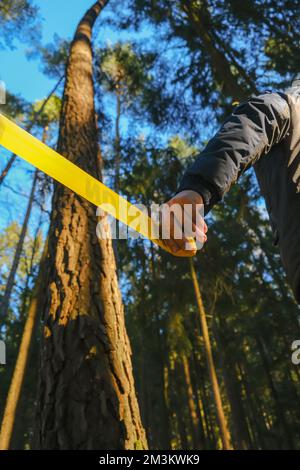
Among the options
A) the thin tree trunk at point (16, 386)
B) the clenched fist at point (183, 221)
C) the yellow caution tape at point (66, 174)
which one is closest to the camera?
the clenched fist at point (183, 221)

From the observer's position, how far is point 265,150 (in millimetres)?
1165

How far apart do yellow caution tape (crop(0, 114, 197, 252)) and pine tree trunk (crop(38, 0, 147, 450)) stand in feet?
2.67

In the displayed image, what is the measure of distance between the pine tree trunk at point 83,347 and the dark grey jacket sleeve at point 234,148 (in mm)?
1152

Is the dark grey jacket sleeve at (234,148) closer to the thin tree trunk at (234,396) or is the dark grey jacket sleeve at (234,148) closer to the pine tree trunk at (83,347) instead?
the pine tree trunk at (83,347)

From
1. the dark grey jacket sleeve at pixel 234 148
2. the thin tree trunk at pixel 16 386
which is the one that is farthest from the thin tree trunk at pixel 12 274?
the dark grey jacket sleeve at pixel 234 148

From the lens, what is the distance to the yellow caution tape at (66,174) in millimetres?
1294

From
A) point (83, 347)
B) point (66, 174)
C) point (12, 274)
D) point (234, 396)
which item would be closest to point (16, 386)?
point (83, 347)

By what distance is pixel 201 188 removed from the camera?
1014mm

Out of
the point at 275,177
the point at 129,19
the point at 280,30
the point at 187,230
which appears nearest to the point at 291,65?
the point at 280,30

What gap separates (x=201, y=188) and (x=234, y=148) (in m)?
0.17

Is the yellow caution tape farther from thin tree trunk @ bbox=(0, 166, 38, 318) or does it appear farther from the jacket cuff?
thin tree trunk @ bbox=(0, 166, 38, 318)

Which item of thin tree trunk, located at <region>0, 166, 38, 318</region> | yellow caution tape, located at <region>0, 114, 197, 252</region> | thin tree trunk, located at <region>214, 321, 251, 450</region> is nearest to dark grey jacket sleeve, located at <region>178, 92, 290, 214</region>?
yellow caution tape, located at <region>0, 114, 197, 252</region>

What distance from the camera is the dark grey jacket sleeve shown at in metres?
1.02

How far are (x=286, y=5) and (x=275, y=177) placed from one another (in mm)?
6230
